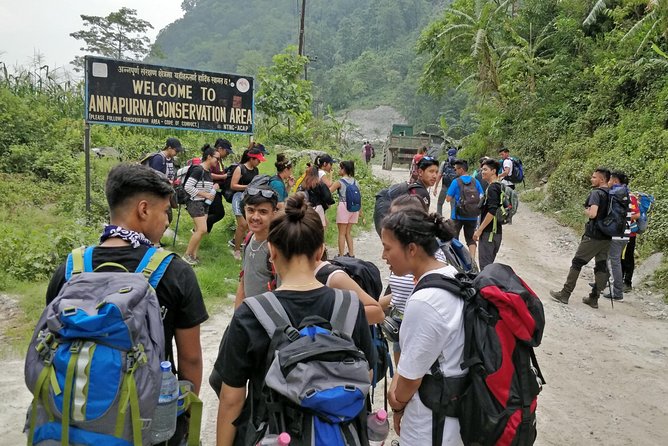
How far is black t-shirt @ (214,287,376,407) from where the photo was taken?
1.82 m

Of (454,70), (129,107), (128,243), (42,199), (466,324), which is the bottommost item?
(42,199)

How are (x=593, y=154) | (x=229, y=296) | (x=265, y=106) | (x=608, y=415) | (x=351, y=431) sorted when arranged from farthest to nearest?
(x=265, y=106), (x=593, y=154), (x=229, y=296), (x=608, y=415), (x=351, y=431)

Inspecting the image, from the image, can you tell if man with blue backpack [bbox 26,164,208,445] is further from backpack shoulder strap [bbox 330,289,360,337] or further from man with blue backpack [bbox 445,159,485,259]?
man with blue backpack [bbox 445,159,485,259]

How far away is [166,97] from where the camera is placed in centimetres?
800

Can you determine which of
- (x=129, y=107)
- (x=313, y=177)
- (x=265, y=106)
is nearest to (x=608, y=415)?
(x=313, y=177)

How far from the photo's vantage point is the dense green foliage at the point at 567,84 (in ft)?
38.9

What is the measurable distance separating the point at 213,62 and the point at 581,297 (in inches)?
3803

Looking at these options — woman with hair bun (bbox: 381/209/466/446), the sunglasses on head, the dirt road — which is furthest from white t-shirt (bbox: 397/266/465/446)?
the dirt road

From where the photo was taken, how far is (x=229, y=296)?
6.25 metres

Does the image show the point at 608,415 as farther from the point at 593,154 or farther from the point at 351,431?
the point at 593,154

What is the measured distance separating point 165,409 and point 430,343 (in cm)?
102

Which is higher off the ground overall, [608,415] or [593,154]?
[593,154]

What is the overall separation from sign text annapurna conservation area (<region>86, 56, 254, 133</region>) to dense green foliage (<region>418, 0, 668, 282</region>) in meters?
7.55

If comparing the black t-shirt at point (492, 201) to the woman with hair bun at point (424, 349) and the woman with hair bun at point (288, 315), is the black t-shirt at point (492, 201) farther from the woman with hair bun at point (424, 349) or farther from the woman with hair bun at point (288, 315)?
the woman with hair bun at point (288, 315)
